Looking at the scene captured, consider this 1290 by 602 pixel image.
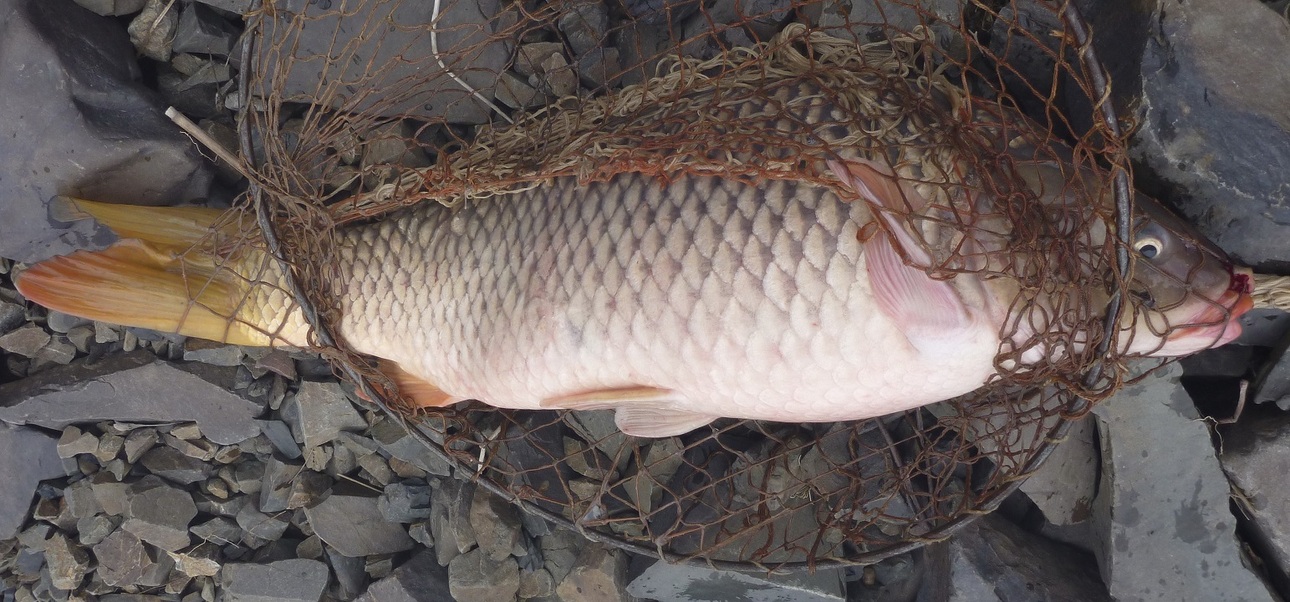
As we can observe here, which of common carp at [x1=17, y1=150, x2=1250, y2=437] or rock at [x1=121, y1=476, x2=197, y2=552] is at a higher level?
common carp at [x1=17, y1=150, x2=1250, y2=437]

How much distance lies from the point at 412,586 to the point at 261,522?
1.69ft

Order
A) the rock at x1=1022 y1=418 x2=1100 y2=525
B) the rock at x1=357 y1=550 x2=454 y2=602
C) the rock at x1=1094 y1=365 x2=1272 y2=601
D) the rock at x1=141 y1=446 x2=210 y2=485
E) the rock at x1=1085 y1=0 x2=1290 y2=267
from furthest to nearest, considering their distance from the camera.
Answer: the rock at x1=141 y1=446 x2=210 y2=485, the rock at x1=357 y1=550 x2=454 y2=602, the rock at x1=1022 y1=418 x2=1100 y2=525, the rock at x1=1094 y1=365 x2=1272 y2=601, the rock at x1=1085 y1=0 x2=1290 y2=267

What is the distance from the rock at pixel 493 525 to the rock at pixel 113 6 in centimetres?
159

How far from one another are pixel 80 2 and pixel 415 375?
51.2 inches

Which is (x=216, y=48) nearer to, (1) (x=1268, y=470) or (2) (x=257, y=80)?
(2) (x=257, y=80)

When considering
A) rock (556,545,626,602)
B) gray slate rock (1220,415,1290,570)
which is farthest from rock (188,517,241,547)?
gray slate rock (1220,415,1290,570)

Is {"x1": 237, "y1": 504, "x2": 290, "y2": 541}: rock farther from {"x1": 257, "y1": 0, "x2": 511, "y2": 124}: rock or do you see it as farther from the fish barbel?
{"x1": 257, "y1": 0, "x2": 511, "y2": 124}: rock

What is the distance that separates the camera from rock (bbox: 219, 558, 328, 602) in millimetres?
2182

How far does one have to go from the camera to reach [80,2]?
1941 millimetres

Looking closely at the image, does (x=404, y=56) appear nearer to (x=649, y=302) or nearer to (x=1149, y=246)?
(x=649, y=302)

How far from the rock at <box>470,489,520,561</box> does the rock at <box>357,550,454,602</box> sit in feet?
0.50

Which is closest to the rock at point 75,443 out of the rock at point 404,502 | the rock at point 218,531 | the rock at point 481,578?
the rock at point 218,531

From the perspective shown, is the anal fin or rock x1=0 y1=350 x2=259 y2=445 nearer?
the anal fin

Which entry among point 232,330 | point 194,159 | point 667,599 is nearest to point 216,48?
point 194,159
